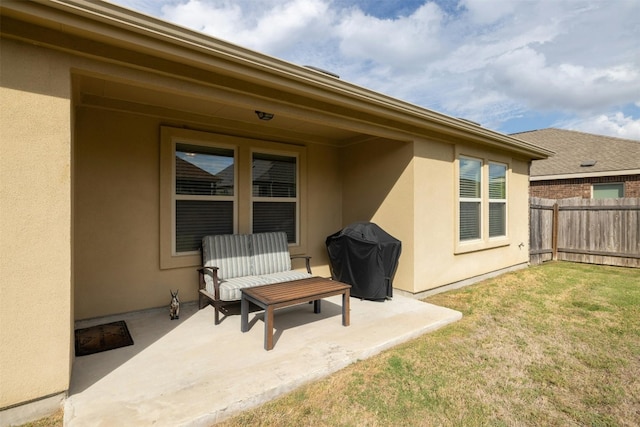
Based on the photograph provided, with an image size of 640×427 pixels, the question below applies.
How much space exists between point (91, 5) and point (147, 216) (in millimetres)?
2683

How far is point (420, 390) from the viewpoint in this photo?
2.60 meters

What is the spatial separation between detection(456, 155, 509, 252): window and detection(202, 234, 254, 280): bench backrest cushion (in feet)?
12.8

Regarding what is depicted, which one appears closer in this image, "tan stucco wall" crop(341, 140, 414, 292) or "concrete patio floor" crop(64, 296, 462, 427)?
"concrete patio floor" crop(64, 296, 462, 427)

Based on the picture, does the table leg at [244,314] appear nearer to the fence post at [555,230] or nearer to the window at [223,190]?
the window at [223,190]

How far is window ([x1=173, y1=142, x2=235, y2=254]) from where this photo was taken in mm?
4516

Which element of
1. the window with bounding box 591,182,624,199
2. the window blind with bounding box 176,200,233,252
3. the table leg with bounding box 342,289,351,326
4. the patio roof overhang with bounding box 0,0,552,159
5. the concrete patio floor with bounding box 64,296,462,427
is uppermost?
A: the patio roof overhang with bounding box 0,0,552,159

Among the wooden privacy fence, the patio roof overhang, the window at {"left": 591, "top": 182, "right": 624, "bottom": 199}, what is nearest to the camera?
the patio roof overhang

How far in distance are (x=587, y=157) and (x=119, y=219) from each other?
16.5 m

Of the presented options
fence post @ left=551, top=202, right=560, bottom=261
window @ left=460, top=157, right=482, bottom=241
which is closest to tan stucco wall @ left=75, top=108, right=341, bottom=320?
window @ left=460, top=157, right=482, bottom=241

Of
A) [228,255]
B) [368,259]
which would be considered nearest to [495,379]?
[368,259]

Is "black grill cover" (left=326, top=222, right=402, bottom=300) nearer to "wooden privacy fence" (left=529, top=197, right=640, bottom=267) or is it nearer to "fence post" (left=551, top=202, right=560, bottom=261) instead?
"wooden privacy fence" (left=529, top=197, right=640, bottom=267)

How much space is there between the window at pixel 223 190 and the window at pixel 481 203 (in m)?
3.12

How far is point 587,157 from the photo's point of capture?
12828 mm

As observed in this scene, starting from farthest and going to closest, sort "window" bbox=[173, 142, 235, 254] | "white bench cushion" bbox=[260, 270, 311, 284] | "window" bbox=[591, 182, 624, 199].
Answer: "window" bbox=[591, 182, 624, 199] → "window" bbox=[173, 142, 235, 254] → "white bench cushion" bbox=[260, 270, 311, 284]
